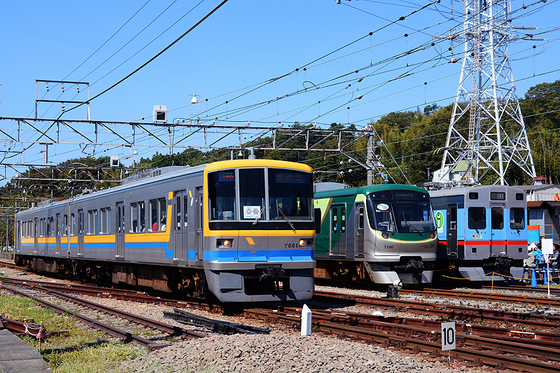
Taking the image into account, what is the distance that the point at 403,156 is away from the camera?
276ft

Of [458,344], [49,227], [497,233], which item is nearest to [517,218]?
[497,233]

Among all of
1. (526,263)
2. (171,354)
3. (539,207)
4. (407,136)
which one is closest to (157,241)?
(171,354)

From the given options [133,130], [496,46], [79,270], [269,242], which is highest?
[496,46]

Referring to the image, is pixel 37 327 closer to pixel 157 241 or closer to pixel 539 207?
pixel 157 241

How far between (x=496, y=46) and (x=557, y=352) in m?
35.6

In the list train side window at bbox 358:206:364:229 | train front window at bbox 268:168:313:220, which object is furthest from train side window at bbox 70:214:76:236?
train front window at bbox 268:168:313:220

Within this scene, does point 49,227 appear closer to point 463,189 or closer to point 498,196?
point 463,189

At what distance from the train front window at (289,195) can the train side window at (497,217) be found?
991cm

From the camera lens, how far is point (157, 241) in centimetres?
1675

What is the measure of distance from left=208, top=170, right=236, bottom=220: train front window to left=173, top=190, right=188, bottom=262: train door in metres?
1.65

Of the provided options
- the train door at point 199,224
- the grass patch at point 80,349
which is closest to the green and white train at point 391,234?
the train door at point 199,224

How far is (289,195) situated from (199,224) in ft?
Result: 6.84

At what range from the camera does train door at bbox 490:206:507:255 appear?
21578mm

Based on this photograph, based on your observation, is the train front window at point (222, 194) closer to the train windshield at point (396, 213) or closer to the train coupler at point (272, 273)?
the train coupler at point (272, 273)
